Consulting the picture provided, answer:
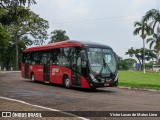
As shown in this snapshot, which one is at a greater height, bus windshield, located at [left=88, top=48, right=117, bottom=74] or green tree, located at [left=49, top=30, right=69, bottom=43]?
green tree, located at [left=49, top=30, right=69, bottom=43]

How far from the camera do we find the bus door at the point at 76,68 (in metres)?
22.3

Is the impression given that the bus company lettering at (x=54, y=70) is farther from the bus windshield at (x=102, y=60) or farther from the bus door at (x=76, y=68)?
the bus windshield at (x=102, y=60)

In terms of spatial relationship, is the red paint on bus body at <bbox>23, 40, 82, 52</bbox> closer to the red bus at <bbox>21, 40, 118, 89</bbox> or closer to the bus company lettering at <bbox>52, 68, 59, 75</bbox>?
the red bus at <bbox>21, 40, 118, 89</bbox>

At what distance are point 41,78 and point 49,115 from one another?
56.0ft

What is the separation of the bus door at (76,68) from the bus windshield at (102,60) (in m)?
0.90

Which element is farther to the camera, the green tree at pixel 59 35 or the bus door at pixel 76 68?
the green tree at pixel 59 35

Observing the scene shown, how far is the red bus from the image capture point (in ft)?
70.9

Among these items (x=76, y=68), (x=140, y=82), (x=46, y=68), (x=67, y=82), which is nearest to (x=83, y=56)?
(x=76, y=68)

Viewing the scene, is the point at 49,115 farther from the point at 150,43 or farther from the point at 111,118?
the point at 150,43

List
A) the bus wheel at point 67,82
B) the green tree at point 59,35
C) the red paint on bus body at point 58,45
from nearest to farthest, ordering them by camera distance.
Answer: the red paint on bus body at point 58,45 → the bus wheel at point 67,82 → the green tree at point 59,35

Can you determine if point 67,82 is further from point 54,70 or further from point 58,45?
point 58,45

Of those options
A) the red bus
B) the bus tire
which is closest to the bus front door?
the red bus

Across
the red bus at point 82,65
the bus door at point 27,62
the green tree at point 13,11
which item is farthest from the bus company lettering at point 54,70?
the green tree at point 13,11

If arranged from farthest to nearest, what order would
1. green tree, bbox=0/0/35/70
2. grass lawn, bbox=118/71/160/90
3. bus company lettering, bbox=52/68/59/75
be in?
bus company lettering, bbox=52/68/59/75 < grass lawn, bbox=118/71/160/90 < green tree, bbox=0/0/35/70
